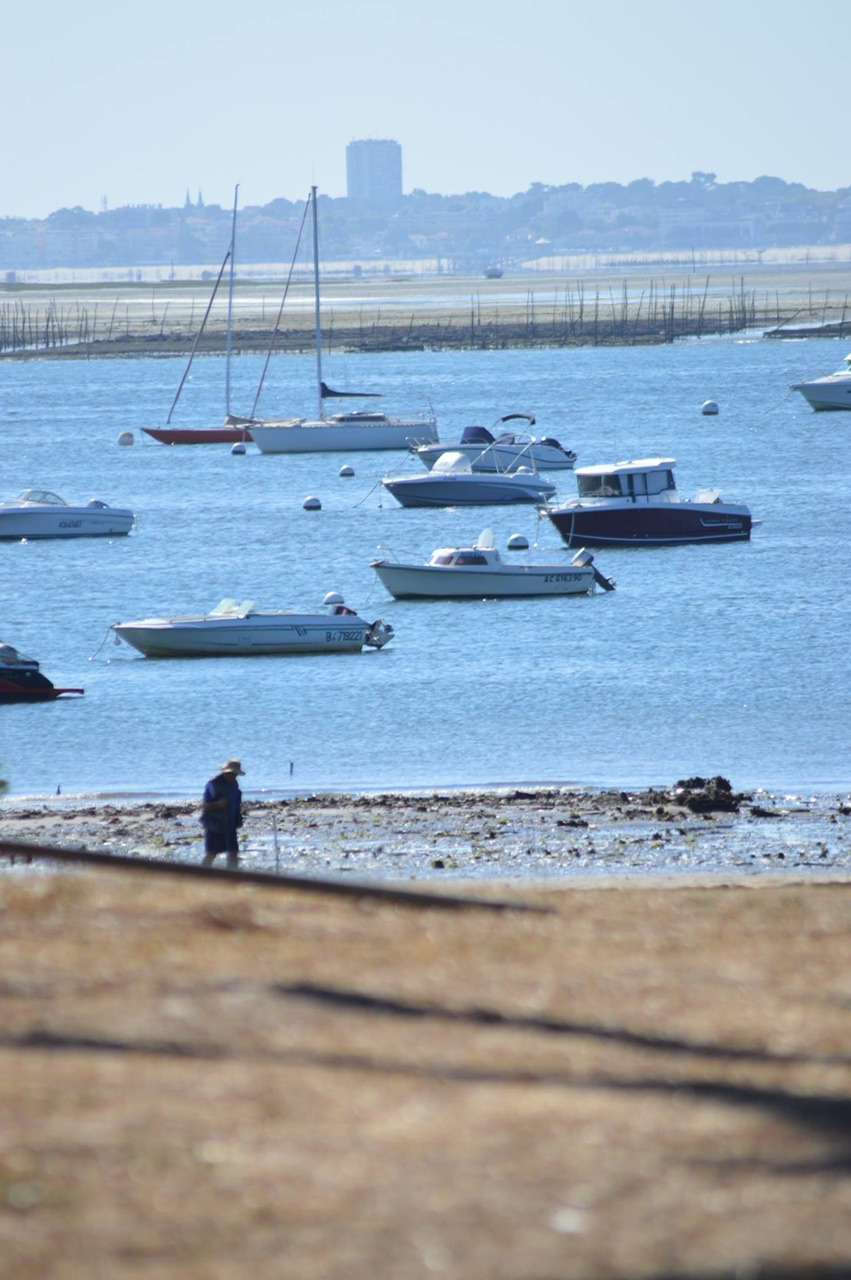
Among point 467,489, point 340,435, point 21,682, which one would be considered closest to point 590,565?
point 21,682

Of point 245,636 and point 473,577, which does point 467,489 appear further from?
point 245,636

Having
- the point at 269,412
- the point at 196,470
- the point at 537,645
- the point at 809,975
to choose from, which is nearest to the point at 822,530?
the point at 537,645

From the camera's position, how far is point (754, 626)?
137ft

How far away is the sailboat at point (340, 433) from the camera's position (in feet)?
288

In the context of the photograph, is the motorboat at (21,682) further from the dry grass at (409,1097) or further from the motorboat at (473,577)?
the dry grass at (409,1097)

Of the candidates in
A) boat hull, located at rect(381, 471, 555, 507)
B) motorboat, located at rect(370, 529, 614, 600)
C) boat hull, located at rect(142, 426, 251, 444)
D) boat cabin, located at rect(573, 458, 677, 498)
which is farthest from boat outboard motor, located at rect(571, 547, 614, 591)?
boat hull, located at rect(142, 426, 251, 444)

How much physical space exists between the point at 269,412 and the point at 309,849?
101 metres

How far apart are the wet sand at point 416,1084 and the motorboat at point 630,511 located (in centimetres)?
4016

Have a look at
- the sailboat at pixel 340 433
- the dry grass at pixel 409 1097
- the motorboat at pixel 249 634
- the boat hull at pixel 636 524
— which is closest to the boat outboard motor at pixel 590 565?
the boat hull at pixel 636 524

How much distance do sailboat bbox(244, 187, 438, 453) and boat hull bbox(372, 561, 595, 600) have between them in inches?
1653

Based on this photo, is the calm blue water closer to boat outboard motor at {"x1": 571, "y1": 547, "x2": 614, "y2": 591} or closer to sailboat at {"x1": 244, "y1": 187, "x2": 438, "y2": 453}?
boat outboard motor at {"x1": 571, "y1": 547, "x2": 614, "y2": 591}

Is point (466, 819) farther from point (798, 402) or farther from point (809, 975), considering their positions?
point (798, 402)

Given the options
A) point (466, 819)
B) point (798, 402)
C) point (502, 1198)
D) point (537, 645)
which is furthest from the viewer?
point (798, 402)

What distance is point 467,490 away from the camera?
63906mm
